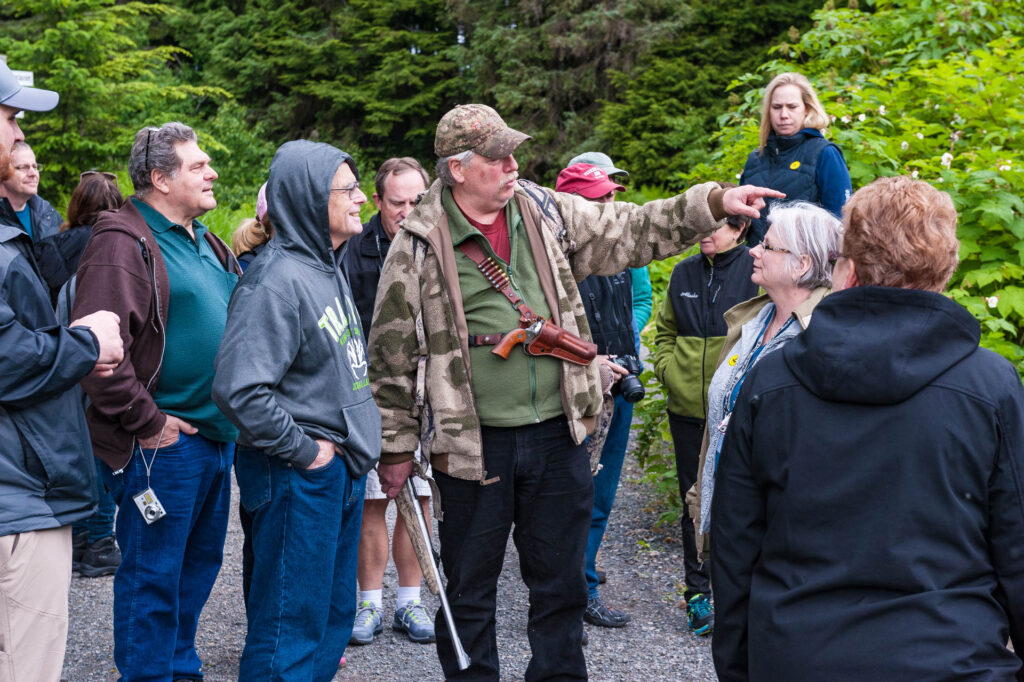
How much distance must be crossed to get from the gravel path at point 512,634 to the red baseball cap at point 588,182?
207cm

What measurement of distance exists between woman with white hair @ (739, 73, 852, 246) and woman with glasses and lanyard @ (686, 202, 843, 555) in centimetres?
Answer: 175

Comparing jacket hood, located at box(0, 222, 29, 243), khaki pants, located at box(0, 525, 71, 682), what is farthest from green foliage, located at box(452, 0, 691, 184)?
khaki pants, located at box(0, 525, 71, 682)

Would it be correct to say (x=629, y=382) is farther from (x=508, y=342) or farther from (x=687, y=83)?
(x=687, y=83)

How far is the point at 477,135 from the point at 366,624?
93.4 inches

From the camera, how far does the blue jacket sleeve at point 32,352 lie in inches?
99.7

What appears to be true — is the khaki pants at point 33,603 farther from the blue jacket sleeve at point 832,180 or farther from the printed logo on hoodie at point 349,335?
the blue jacket sleeve at point 832,180

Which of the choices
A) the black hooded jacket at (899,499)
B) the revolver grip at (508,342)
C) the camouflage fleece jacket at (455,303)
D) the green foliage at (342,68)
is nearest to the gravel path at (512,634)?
the camouflage fleece jacket at (455,303)

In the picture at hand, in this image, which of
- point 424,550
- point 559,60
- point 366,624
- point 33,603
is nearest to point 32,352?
point 33,603

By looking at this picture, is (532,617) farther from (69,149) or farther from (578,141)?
(578,141)

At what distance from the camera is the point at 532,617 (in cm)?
373

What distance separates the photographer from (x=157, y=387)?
3617 mm

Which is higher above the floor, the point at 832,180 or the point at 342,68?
the point at 832,180

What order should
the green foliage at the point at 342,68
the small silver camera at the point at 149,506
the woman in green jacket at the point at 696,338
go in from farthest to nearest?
the green foliage at the point at 342,68, the woman in green jacket at the point at 696,338, the small silver camera at the point at 149,506

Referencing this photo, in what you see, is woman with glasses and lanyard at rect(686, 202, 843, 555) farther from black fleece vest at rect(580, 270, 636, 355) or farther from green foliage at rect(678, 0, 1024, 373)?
green foliage at rect(678, 0, 1024, 373)
